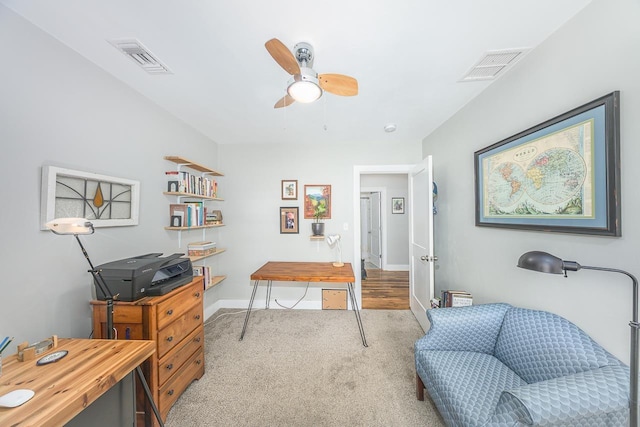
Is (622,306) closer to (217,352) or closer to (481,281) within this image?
(481,281)

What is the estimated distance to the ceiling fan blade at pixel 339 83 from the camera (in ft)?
4.54

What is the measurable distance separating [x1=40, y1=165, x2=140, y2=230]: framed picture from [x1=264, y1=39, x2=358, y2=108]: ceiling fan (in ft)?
5.15

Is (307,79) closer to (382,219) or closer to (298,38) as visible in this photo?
(298,38)

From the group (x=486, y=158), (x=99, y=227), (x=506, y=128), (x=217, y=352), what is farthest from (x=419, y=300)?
(x=99, y=227)

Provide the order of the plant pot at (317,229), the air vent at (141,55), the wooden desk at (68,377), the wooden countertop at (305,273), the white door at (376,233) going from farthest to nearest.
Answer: the white door at (376,233) < the plant pot at (317,229) < the wooden countertop at (305,273) < the air vent at (141,55) < the wooden desk at (68,377)

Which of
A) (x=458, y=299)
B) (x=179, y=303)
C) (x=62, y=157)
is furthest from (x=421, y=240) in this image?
(x=62, y=157)

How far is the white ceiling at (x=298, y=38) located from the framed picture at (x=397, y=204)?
3513 millimetres

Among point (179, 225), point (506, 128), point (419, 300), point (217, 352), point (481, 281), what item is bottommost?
point (217, 352)

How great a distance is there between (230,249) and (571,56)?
12.7ft

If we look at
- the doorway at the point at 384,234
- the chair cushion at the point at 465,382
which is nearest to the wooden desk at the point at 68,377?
the chair cushion at the point at 465,382

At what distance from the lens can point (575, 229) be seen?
125 cm

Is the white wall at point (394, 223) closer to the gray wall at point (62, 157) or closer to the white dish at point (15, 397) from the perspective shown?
the gray wall at point (62, 157)

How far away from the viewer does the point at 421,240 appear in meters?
2.69

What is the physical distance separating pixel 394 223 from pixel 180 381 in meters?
5.07
